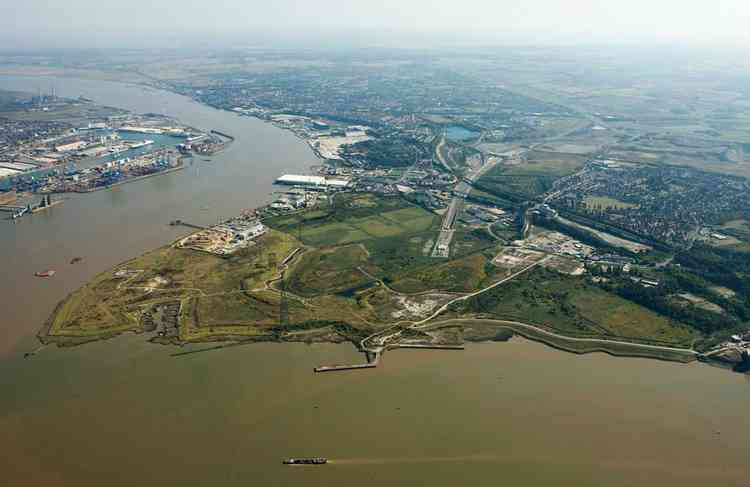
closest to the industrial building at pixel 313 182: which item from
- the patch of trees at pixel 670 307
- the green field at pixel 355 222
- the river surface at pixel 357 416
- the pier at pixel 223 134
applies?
the green field at pixel 355 222

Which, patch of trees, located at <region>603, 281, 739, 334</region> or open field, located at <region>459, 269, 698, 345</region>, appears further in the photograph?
patch of trees, located at <region>603, 281, 739, 334</region>

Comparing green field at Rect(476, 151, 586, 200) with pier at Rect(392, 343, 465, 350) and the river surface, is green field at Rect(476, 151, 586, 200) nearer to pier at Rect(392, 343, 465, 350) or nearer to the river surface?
pier at Rect(392, 343, 465, 350)

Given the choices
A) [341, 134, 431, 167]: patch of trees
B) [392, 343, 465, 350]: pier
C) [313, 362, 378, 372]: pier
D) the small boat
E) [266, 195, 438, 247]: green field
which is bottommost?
the small boat

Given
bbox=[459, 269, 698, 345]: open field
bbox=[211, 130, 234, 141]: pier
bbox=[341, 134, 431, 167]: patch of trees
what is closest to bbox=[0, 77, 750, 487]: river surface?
bbox=[459, 269, 698, 345]: open field

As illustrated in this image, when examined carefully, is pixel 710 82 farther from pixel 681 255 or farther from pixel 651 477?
pixel 651 477

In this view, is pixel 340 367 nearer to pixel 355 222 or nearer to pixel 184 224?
pixel 355 222

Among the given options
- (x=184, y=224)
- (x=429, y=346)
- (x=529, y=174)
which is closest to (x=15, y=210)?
(x=184, y=224)

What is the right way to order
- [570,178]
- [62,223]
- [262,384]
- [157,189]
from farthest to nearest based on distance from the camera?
[570,178] < [157,189] < [62,223] < [262,384]

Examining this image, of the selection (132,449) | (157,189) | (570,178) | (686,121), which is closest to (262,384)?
(132,449)
